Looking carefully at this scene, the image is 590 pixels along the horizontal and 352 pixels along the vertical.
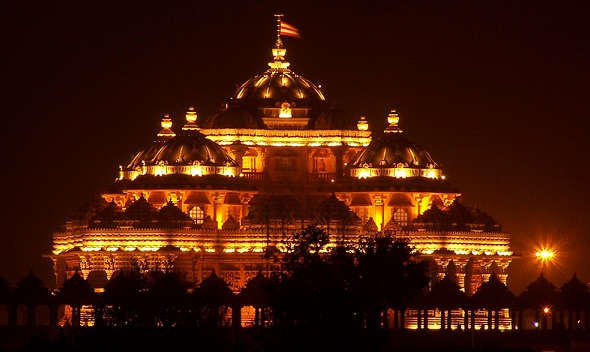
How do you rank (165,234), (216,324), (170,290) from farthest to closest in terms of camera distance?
(165,234) → (170,290) → (216,324)

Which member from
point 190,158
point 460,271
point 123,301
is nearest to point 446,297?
point 460,271

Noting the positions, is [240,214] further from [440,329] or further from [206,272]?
[440,329]

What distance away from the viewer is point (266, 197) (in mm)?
142500

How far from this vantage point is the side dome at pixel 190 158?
14075 centimetres

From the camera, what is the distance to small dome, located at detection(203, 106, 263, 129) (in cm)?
14500

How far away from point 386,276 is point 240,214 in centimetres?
3153

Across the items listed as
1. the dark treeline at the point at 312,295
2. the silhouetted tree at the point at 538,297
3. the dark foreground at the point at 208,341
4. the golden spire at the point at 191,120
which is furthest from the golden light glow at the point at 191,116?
the dark foreground at the point at 208,341

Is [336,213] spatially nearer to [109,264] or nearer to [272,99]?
[109,264]

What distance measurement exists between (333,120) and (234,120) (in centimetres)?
410

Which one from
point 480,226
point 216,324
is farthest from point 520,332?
point 216,324

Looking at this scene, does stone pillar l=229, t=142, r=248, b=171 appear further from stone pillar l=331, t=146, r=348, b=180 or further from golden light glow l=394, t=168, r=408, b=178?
golden light glow l=394, t=168, r=408, b=178

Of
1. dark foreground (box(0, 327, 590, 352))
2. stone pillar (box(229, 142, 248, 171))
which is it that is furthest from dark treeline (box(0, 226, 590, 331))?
stone pillar (box(229, 142, 248, 171))

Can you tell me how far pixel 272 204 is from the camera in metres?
139

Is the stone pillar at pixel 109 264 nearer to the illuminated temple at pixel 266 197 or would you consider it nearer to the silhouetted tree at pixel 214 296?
the illuminated temple at pixel 266 197
